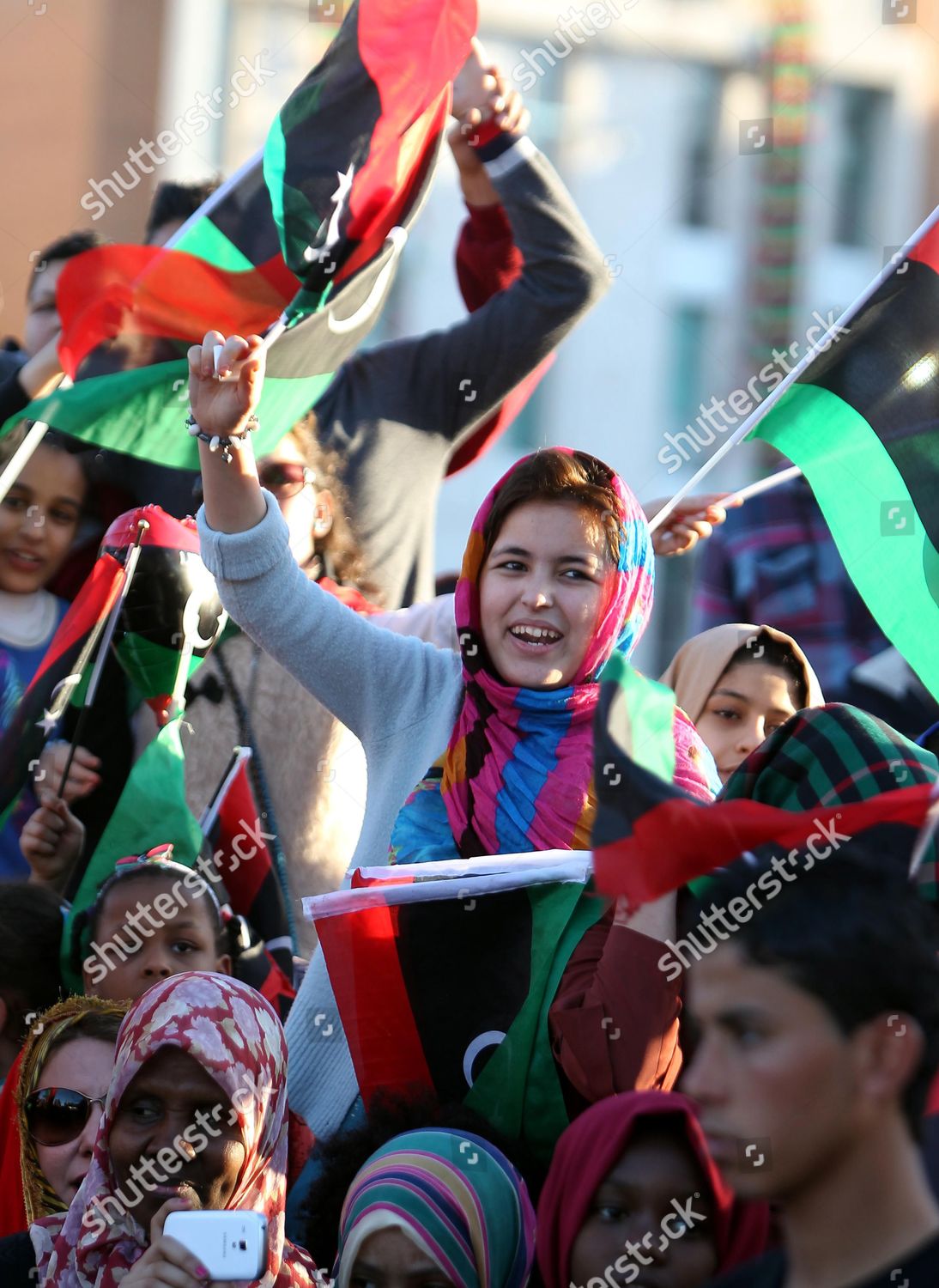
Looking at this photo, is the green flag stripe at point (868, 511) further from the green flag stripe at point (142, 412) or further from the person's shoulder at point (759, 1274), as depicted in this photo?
the person's shoulder at point (759, 1274)

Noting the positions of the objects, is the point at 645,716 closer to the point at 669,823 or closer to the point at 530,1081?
the point at 669,823


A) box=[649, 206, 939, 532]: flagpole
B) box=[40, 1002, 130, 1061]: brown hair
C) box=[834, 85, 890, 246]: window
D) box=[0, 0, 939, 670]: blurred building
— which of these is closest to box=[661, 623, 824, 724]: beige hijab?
box=[649, 206, 939, 532]: flagpole

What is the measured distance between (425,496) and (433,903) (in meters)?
1.72

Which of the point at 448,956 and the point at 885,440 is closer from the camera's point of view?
the point at 448,956

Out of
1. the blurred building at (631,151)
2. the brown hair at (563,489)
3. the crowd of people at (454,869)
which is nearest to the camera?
the crowd of people at (454,869)

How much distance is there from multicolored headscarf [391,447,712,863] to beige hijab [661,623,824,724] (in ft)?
2.94

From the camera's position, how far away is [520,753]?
8.45 feet

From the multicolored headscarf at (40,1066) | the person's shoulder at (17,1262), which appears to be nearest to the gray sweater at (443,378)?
the multicolored headscarf at (40,1066)

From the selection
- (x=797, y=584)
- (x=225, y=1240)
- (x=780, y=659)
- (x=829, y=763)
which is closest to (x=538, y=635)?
(x=829, y=763)

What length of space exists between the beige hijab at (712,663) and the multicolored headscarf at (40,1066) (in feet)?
4.18

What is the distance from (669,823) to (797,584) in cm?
278

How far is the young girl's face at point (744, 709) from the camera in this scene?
3547 mm

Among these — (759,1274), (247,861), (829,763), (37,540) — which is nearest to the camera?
(759,1274)

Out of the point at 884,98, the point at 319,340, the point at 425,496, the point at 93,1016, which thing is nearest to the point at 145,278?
the point at 319,340
